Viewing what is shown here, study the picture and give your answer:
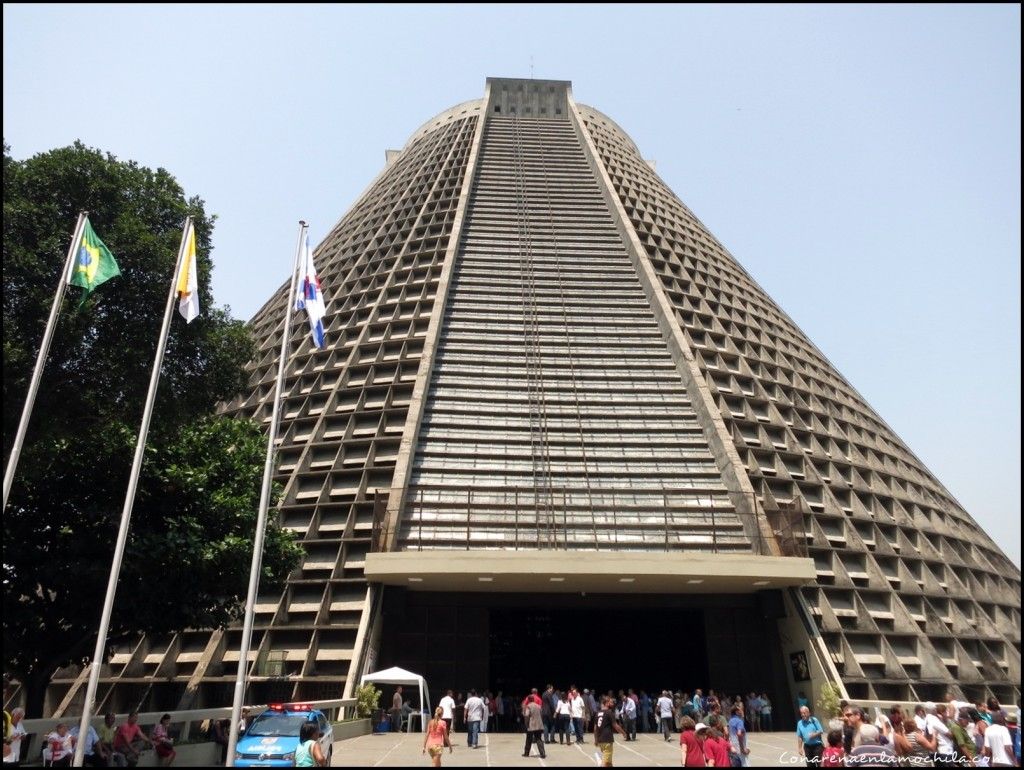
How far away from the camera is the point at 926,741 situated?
1284 centimetres

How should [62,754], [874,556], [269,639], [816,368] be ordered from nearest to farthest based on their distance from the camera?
1. [62,754]
2. [269,639]
3. [874,556]
4. [816,368]

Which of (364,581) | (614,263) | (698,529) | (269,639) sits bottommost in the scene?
(269,639)

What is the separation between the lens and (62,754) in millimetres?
12977

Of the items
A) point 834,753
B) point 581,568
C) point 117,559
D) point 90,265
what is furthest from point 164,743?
point 834,753

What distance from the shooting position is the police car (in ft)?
45.8

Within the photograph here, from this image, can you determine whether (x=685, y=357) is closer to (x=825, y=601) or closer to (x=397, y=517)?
(x=825, y=601)

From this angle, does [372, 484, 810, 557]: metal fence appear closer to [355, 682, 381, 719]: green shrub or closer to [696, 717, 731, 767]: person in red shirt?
[355, 682, 381, 719]: green shrub

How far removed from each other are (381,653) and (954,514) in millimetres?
27844

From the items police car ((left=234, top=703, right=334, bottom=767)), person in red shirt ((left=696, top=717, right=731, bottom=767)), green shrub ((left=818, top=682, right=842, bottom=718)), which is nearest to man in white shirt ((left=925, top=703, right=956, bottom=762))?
person in red shirt ((left=696, top=717, right=731, bottom=767))

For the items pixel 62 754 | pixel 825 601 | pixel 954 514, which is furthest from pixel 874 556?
pixel 62 754

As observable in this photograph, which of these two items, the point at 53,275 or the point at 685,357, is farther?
the point at 685,357

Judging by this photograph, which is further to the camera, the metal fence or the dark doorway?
the dark doorway

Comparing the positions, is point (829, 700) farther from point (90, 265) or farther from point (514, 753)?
point (90, 265)

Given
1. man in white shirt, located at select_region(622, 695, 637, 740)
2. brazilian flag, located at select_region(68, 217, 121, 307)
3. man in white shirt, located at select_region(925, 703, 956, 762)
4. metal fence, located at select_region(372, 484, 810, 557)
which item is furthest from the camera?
metal fence, located at select_region(372, 484, 810, 557)
